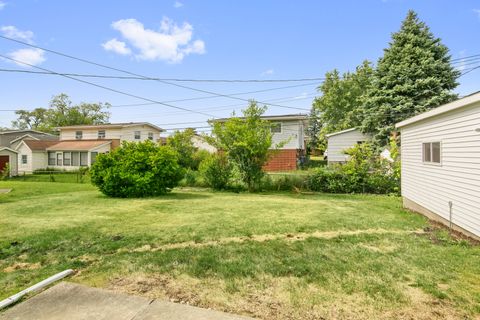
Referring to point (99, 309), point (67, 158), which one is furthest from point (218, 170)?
point (67, 158)

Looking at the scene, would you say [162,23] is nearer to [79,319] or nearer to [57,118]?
[79,319]

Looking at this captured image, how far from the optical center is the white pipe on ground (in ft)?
9.26

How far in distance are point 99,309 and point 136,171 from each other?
9117 mm

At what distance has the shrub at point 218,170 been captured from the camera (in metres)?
14.3

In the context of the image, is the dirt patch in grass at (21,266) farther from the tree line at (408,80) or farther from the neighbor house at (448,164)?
the tree line at (408,80)

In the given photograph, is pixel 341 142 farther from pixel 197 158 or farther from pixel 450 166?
pixel 450 166

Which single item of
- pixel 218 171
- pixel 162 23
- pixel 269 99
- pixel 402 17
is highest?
pixel 402 17

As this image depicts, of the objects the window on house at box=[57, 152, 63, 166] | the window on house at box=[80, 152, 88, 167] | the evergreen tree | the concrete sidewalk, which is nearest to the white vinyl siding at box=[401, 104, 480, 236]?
the concrete sidewalk

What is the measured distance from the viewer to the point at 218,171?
14.4m

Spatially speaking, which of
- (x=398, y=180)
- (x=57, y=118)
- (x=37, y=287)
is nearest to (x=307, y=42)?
(x=398, y=180)

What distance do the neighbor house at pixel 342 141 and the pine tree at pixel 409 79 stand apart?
1508mm

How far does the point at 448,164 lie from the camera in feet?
20.4

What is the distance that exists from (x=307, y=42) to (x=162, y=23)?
27.7ft

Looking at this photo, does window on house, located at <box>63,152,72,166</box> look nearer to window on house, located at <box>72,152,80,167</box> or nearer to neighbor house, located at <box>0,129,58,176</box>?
window on house, located at <box>72,152,80,167</box>
